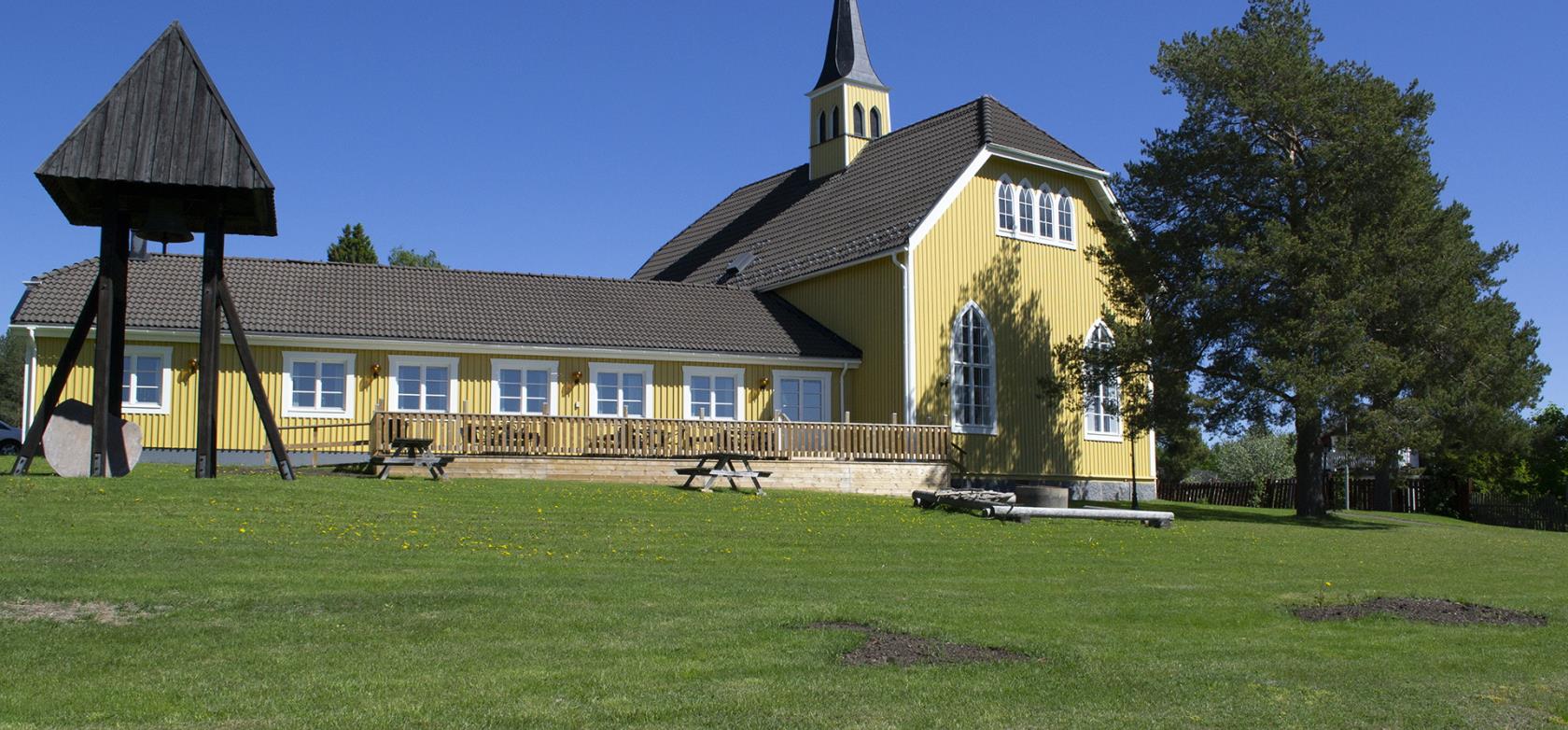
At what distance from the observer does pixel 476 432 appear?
24.7 m

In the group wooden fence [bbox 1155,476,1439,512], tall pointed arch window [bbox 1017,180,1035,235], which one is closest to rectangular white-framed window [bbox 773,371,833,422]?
tall pointed arch window [bbox 1017,180,1035,235]

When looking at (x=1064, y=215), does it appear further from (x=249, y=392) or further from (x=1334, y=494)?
(x=249, y=392)

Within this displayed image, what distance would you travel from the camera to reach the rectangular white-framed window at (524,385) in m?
28.8

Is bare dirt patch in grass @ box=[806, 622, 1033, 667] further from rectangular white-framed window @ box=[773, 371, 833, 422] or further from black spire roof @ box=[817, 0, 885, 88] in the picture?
black spire roof @ box=[817, 0, 885, 88]

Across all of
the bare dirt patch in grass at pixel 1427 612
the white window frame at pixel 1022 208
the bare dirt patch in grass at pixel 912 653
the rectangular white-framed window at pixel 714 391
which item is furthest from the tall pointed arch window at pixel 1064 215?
the bare dirt patch in grass at pixel 912 653

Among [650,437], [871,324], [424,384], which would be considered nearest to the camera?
[650,437]

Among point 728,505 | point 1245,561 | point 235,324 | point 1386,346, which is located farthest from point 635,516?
point 1386,346

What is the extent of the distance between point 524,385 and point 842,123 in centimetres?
1337

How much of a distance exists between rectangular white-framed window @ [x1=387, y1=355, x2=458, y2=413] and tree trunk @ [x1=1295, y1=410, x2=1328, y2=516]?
17065 millimetres

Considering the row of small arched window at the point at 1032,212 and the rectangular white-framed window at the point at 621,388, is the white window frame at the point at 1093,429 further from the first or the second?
the rectangular white-framed window at the point at 621,388

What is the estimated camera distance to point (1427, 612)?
12508 mm

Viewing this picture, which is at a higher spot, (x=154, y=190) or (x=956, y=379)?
(x=154, y=190)

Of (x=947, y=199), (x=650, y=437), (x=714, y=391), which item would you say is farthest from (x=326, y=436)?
(x=947, y=199)

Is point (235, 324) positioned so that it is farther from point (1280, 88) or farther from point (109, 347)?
point (1280, 88)
